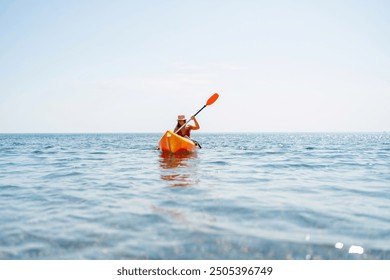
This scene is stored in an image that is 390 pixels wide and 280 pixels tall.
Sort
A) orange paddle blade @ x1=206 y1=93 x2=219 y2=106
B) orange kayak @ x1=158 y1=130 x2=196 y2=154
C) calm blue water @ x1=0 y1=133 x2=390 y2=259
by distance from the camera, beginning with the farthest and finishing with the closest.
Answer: orange paddle blade @ x1=206 y1=93 x2=219 y2=106 → orange kayak @ x1=158 y1=130 x2=196 y2=154 → calm blue water @ x1=0 y1=133 x2=390 y2=259

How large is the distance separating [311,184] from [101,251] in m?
5.55

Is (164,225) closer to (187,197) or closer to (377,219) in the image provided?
(187,197)

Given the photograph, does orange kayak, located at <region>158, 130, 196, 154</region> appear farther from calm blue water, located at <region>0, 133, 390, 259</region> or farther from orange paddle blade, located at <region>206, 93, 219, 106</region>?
calm blue water, located at <region>0, 133, 390, 259</region>

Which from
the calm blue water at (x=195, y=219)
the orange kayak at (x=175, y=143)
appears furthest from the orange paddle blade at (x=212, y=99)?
the calm blue water at (x=195, y=219)

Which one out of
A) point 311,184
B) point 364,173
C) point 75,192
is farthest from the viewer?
point 364,173

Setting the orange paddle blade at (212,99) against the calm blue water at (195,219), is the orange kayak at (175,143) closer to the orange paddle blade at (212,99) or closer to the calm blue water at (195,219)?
the orange paddle blade at (212,99)

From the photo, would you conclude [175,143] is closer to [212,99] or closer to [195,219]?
[212,99]

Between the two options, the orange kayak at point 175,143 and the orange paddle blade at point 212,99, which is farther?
the orange paddle blade at point 212,99

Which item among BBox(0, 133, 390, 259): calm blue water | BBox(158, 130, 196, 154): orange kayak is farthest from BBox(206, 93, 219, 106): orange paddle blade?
BBox(0, 133, 390, 259): calm blue water

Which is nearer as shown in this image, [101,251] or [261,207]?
[101,251]

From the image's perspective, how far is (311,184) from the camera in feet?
24.8

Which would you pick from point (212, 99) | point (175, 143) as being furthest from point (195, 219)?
point (212, 99)
